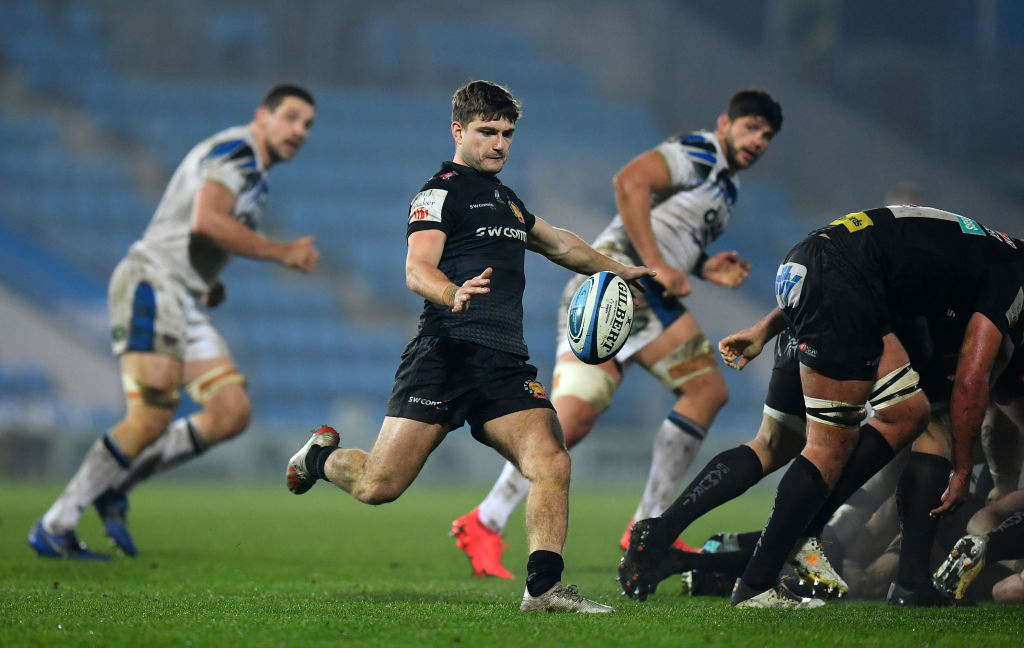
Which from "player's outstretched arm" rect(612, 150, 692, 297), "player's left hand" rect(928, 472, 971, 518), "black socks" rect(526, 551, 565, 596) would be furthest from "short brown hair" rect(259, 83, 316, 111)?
"player's left hand" rect(928, 472, 971, 518)

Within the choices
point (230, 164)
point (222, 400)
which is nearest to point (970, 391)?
point (222, 400)

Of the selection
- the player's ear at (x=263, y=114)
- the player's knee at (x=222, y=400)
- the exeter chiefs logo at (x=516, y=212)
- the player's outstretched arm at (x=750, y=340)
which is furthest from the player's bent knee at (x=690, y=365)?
the player's ear at (x=263, y=114)

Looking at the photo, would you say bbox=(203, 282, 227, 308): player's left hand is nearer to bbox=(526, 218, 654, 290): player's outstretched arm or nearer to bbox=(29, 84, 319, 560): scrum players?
bbox=(29, 84, 319, 560): scrum players

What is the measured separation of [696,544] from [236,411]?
10.3ft

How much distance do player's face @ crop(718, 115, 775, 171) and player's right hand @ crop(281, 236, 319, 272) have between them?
2422 mm

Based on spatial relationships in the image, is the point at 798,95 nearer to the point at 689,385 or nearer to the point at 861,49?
the point at 861,49

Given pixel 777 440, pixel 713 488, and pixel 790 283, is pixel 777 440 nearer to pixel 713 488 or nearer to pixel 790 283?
pixel 713 488

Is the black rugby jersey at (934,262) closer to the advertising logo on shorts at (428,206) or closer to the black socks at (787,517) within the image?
the black socks at (787,517)

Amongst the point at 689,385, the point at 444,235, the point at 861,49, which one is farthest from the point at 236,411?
the point at 861,49

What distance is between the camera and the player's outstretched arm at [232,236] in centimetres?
680

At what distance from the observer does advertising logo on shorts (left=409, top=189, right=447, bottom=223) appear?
4.47m

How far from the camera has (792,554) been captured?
4.66 m

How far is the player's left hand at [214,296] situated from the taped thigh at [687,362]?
2.96 meters

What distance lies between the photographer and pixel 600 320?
4453 millimetres
